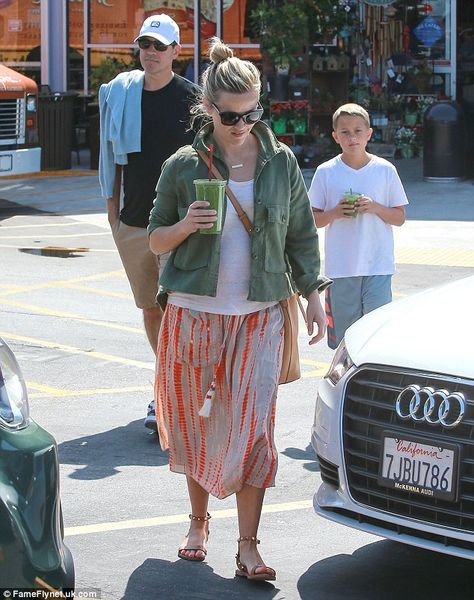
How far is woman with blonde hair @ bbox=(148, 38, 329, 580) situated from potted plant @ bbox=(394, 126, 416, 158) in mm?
15130

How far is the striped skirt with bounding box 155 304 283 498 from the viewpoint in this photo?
4.75 m

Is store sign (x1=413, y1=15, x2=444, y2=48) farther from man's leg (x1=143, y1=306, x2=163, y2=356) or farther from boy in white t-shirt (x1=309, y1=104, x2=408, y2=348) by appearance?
man's leg (x1=143, y1=306, x2=163, y2=356)

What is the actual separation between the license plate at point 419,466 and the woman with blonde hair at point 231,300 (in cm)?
52

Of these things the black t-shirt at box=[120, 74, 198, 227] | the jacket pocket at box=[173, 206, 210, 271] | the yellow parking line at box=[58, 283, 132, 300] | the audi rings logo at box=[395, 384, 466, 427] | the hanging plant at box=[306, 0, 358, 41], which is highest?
the hanging plant at box=[306, 0, 358, 41]

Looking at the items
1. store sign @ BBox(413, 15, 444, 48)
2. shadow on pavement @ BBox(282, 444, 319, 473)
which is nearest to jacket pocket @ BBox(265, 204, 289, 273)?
shadow on pavement @ BBox(282, 444, 319, 473)

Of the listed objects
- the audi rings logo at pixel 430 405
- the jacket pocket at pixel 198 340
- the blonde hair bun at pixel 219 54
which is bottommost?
the audi rings logo at pixel 430 405

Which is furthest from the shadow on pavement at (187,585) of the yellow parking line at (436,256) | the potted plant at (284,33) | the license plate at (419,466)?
the potted plant at (284,33)

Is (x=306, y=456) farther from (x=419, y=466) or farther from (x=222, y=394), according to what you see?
(x=419, y=466)

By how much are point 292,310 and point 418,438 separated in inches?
33.1

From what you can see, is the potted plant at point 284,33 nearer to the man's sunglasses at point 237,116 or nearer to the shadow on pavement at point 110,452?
the shadow on pavement at point 110,452

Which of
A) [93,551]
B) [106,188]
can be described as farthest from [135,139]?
[93,551]

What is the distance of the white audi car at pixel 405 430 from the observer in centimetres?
424

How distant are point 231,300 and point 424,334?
2.35 feet

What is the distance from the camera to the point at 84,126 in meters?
20.8
